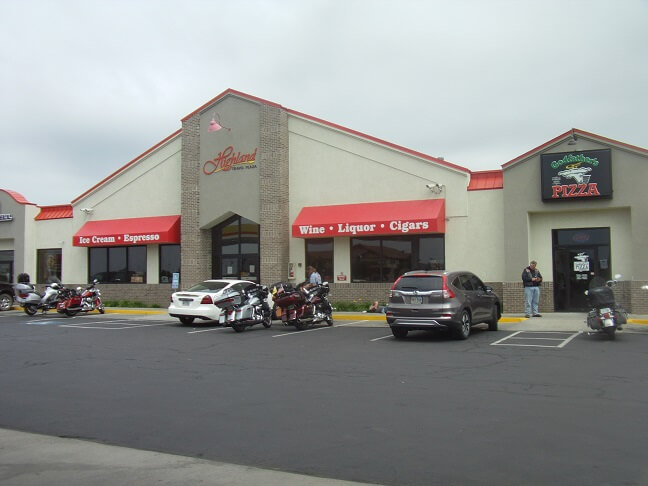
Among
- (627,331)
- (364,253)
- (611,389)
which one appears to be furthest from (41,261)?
(611,389)

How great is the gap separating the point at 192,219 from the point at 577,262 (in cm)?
1568

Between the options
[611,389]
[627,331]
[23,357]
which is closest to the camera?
[611,389]

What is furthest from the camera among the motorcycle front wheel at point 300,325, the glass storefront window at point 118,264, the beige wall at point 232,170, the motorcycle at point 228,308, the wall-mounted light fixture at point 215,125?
the glass storefront window at point 118,264

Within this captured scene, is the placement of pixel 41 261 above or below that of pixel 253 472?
above

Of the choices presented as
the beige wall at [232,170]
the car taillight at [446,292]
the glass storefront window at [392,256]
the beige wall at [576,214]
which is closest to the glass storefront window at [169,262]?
the beige wall at [232,170]

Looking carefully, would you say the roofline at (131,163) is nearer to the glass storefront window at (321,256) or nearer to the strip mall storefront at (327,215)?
the strip mall storefront at (327,215)

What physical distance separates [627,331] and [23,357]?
570 inches

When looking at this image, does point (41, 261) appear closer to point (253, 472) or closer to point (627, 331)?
point (627, 331)

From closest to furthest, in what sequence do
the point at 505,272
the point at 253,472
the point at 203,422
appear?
the point at 253,472 → the point at 203,422 → the point at 505,272

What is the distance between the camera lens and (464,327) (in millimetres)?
14500

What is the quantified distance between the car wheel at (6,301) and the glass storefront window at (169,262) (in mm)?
6869

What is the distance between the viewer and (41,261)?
31500 millimetres

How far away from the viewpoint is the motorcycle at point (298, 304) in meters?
17.4

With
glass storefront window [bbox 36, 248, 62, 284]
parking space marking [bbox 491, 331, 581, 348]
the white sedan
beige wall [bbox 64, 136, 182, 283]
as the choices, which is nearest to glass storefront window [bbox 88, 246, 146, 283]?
beige wall [bbox 64, 136, 182, 283]
